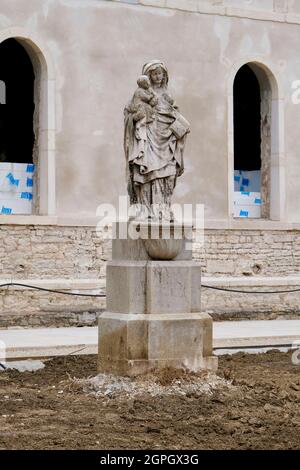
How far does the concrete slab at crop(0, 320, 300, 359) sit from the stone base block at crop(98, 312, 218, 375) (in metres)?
2.18

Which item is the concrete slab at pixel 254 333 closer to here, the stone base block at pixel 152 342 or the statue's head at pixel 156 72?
the stone base block at pixel 152 342

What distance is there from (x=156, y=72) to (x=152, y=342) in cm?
277

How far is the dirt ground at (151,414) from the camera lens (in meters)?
8.13

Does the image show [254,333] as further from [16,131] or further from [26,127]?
[16,131]

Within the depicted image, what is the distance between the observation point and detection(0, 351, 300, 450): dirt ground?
320 inches

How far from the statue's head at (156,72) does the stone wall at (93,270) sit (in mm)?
5784

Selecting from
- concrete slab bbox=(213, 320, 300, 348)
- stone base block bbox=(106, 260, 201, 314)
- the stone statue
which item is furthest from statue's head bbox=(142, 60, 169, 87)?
concrete slab bbox=(213, 320, 300, 348)

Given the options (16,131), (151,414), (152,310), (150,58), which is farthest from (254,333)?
(151,414)

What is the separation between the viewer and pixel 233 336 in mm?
14617

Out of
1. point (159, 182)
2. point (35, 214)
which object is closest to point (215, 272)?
point (35, 214)

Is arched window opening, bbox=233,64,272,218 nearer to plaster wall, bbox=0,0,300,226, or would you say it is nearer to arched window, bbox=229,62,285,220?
arched window, bbox=229,62,285,220

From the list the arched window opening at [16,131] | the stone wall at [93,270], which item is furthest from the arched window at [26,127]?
the stone wall at [93,270]

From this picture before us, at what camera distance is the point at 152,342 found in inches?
407

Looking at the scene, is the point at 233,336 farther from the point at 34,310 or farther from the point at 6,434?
the point at 6,434
